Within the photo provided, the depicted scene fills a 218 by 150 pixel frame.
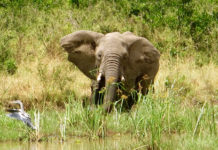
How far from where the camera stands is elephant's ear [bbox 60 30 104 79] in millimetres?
11633

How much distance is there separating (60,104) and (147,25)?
244 inches

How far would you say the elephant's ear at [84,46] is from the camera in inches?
458

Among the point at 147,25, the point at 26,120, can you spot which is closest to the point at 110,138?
the point at 26,120

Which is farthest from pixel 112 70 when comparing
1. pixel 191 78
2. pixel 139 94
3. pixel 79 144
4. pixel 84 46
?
pixel 191 78

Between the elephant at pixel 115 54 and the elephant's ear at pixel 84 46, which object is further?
the elephant's ear at pixel 84 46

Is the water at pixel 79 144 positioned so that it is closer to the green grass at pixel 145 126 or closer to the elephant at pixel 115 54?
the green grass at pixel 145 126

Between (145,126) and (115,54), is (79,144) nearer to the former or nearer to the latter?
(145,126)

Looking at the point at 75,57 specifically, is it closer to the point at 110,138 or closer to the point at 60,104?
the point at 60,104

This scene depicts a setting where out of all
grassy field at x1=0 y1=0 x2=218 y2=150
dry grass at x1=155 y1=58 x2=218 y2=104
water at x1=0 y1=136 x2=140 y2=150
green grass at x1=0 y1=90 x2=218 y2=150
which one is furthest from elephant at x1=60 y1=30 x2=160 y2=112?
water at x1=0 y1=136 x2=140 y2=150

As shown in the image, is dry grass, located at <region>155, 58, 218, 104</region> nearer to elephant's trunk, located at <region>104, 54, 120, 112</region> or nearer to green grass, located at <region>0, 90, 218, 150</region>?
elephant's trunk, located at <region>104, 54, 120, 112</region>

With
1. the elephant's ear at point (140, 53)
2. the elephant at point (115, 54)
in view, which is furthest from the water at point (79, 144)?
the elephant's ear at point (140, 53)

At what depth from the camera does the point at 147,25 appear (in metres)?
17.6

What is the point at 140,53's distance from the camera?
459 inches

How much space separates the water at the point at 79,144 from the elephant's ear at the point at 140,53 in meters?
3.44
